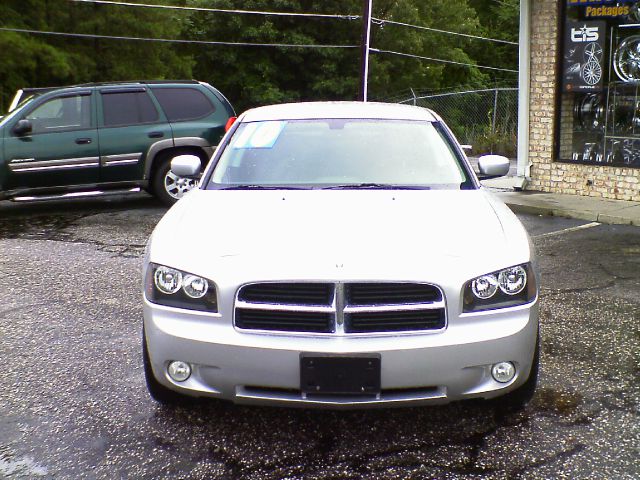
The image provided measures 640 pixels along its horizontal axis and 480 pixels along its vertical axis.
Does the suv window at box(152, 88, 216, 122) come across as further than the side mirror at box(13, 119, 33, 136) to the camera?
Yes

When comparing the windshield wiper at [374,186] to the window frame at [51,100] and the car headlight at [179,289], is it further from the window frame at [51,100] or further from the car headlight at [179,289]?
the window frame at [51,100]

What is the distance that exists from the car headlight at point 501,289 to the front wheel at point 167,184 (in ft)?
27.1

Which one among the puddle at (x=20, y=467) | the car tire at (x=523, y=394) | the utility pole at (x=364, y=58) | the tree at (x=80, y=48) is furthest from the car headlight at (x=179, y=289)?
the tree at (x=80, y=48)

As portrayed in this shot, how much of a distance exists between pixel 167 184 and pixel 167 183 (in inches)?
0.6

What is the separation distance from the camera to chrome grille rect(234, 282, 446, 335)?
10.8 ft

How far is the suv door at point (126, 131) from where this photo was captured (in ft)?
35.8

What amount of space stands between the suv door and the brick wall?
5.87 metres

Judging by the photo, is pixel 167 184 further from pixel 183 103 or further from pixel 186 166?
pixel 186 166

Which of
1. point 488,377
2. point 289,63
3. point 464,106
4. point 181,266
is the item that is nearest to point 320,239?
point 181,266

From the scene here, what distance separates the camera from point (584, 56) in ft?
39.2

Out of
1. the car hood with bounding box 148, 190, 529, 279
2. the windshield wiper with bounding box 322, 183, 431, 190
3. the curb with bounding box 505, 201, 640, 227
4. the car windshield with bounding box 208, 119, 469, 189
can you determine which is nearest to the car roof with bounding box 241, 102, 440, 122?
the car windshield with bounding box 208, 119, 469, 189

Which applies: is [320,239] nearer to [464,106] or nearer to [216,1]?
[464,106]

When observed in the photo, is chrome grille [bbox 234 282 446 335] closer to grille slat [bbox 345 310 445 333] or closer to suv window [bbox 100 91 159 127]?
grille slat [bbox 345 310 445 333]

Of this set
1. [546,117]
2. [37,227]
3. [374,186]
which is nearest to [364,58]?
[546,117]
